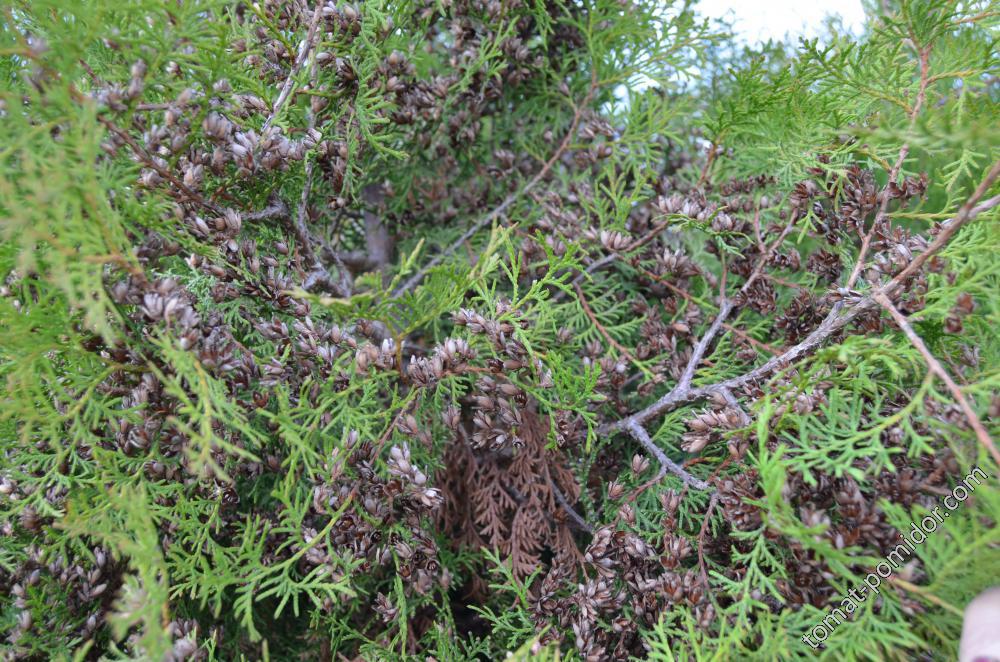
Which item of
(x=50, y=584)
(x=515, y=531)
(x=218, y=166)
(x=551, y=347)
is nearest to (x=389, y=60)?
(x=218, y=166)

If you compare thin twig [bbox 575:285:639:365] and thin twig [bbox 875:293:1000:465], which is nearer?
thin twig [bbox 875:293:1000:465]

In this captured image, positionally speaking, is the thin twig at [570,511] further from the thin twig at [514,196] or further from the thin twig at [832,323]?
the thin twig at [514,196]

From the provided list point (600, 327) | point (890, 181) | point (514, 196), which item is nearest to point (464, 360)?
point (600, 327)

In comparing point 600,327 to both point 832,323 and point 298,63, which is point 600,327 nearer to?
point 832,323

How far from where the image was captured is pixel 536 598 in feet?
2.86

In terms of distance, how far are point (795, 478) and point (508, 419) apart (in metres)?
0.35

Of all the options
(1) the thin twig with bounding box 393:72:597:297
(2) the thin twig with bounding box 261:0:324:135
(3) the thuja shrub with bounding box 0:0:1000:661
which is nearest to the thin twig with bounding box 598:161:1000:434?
(3) the thuja shrub with bounding box 0:0:1000:661

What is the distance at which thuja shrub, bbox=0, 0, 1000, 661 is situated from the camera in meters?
0.67

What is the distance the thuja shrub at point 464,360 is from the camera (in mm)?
671

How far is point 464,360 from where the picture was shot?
86 cm

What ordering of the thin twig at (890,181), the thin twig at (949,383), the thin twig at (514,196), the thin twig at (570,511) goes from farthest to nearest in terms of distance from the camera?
the thin twig at (514,196), the thin twig at (570,511), the thin twig at (890,181), the thin twig at (949,383)

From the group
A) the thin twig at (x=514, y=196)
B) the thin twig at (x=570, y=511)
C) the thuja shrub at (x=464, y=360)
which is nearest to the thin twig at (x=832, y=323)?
the thuja shrub at (x=464, y=360)

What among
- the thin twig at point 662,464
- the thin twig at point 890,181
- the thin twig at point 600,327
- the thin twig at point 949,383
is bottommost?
the thin twig at point 662,464

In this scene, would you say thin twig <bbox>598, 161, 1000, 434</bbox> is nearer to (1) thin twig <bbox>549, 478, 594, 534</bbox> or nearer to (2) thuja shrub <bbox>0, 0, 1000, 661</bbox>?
(2) thuja shrub <bbox>0, 0, 1000, 661</bbox>
